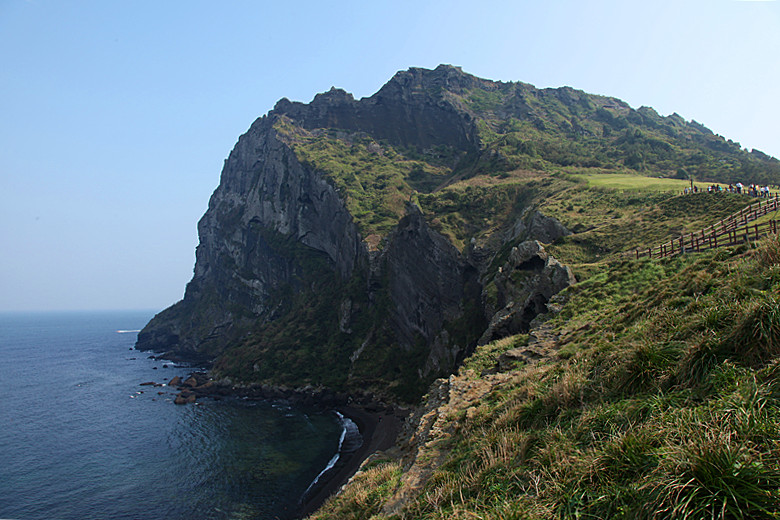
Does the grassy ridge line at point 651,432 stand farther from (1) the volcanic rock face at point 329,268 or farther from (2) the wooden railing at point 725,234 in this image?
(1) the volcanic rock face at point 329,268

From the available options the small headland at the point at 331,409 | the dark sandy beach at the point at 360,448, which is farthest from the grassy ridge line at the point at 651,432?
the small headland at the point at 331,409

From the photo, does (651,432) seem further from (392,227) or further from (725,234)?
(392,227)

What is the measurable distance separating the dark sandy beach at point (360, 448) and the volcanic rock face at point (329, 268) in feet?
34.1

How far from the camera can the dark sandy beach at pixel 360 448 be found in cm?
4147

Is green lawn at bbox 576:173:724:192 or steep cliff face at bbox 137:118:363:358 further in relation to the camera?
steep cliff face at bbox 137:118:363:358

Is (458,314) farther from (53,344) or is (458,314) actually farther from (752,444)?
(53,344)

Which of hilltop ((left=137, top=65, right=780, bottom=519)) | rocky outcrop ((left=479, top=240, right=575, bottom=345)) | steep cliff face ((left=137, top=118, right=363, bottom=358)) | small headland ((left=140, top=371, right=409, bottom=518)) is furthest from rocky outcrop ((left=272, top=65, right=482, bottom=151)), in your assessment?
rocky outcrop ((left=479, top=240, right=575, bottom=345))

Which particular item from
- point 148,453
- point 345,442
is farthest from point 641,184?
point 148,453

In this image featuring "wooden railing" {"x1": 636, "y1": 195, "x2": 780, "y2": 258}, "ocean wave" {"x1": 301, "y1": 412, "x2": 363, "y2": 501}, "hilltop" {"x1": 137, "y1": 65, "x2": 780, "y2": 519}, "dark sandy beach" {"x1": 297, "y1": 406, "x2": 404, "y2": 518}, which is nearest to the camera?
"hilltop" {"x1": 137, "y1": 65, "x2": 780, "y2": 519}

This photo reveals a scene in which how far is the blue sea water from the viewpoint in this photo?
40688 millimetres

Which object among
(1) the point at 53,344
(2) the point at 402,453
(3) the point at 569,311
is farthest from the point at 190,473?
(1) the point at 53,344

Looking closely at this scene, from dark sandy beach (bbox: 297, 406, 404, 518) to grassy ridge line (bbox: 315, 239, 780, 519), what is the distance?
3433 cm

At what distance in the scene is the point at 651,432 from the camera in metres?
5.91

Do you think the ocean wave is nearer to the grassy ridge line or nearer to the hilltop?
the hilltop
